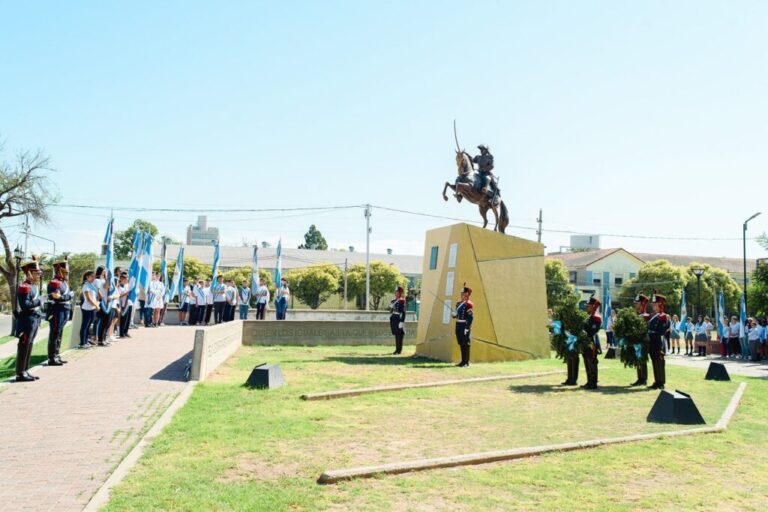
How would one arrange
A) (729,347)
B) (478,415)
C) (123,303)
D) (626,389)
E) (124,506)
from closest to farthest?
(124,506)
(478,415)
(626,389)
(123,303)
(729,347)

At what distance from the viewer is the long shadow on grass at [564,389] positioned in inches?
488

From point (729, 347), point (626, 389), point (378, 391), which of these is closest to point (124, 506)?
point (378, 391)

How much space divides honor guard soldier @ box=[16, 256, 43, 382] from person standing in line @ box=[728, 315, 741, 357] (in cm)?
2679

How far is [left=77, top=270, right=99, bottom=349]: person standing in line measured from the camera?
1495 centimetres

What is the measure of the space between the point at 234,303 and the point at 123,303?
646cm

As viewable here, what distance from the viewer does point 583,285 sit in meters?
75.9

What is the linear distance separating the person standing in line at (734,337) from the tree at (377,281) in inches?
1406

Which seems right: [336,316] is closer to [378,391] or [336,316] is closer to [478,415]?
[378,391]

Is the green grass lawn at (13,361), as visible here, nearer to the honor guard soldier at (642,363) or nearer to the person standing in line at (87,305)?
the person standing in line at (87,305)

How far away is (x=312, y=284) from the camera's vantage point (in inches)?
2461

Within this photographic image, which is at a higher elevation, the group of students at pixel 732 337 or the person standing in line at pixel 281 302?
the person standing in line at pixel 281 302

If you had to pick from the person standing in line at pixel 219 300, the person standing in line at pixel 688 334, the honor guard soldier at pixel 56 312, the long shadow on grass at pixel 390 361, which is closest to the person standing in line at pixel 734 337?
the person standing in line at pixel 688 334

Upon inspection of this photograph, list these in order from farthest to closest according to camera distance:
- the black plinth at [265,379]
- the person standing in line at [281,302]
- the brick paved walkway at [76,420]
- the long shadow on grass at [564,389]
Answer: the person standing in line at [281,302]
the long shadow on grass at [564,389]
the black plinth at [265,379]
the brick paved walkway at [76,420]

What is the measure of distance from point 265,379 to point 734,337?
2398 cm
